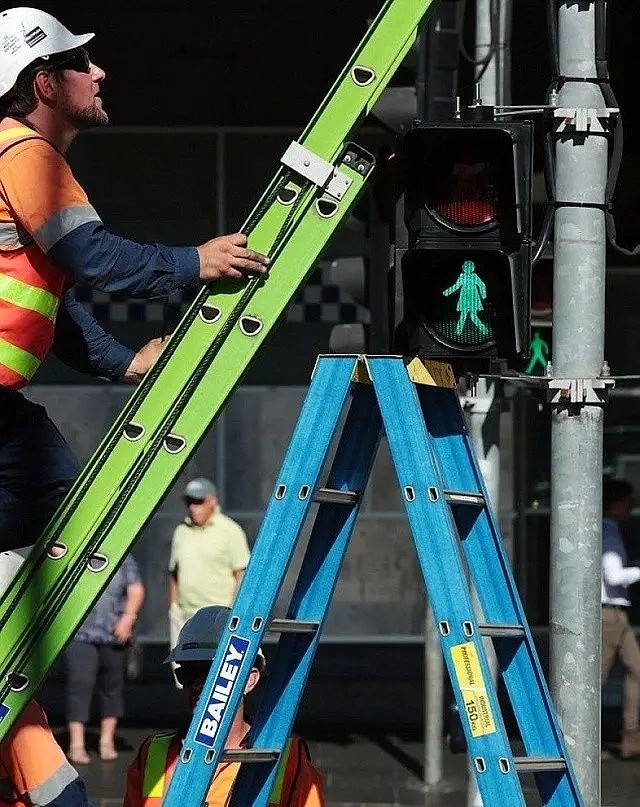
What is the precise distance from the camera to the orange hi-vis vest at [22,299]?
4.17 meters

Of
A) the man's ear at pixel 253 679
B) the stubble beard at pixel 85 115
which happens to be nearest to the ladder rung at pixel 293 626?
the man's ear at pixel 253 679

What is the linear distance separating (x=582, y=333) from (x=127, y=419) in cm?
140

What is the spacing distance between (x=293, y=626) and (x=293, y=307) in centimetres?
986

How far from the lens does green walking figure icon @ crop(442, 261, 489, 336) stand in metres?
4.49

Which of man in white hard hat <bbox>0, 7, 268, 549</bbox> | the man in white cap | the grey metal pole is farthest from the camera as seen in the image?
the man in white cap

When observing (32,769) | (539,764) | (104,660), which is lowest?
(32,769)

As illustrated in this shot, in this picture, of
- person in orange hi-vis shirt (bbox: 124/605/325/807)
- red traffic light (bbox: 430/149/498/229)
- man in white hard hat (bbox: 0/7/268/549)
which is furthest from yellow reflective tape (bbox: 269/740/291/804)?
red traffic light (bbox: 430/149/498/229)

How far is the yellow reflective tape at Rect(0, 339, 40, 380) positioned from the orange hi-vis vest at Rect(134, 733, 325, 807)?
1.00 m

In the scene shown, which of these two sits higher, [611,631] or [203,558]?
[611,631]

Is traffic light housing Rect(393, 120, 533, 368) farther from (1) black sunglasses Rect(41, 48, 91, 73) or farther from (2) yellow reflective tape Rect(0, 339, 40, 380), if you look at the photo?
(2) yellow reflective tape Rect(0, 339, 40, 380)

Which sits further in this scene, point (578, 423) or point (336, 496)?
point (578, 423)

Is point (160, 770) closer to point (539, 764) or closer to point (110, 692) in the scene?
point (539, 764)

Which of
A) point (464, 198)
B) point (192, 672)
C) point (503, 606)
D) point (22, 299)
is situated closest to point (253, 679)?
point (192, 672)

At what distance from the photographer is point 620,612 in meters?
11.7
